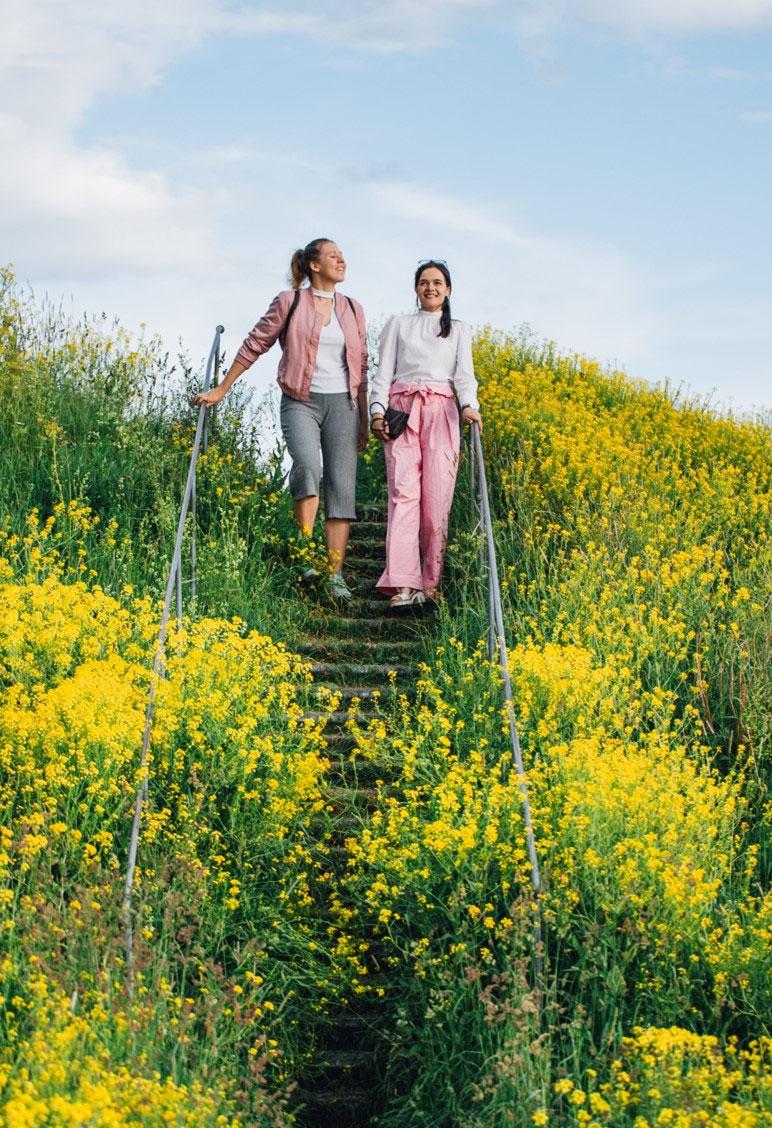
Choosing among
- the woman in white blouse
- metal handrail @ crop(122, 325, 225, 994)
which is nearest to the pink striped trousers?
the woman in white blouse

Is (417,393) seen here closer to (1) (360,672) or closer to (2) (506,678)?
(1) (360,672)

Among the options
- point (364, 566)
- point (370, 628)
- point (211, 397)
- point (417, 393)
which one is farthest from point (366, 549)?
point (211, 397)

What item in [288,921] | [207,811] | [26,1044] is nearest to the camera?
[26,1044]

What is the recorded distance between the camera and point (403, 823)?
22.0ft

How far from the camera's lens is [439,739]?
7.22 meters

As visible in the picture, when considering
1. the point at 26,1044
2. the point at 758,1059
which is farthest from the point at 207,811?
the point at 758,1059

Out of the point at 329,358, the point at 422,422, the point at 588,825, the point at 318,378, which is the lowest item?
the point at 588,825

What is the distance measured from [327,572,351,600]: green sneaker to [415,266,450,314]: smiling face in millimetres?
2009

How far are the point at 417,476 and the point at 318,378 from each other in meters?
0.98

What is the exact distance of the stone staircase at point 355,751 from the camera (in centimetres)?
608

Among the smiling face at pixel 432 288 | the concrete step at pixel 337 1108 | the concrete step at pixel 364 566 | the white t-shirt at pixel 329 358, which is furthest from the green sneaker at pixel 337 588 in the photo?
the concrete step at pixel 337 1108

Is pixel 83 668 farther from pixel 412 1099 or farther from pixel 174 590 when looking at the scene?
pixel 412 1099

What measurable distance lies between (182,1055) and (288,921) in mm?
1723

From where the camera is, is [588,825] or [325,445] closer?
[588,825]
